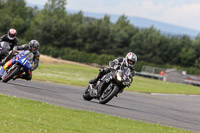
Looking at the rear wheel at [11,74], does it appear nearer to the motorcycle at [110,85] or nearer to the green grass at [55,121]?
the motorcycle at [110,85]

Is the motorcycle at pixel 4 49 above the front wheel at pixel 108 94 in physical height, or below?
above

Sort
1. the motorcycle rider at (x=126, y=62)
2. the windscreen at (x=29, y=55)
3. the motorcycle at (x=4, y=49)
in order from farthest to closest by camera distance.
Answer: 1. the motorcycle at (x=4, y=49)
2. the windscreen at (x=29, y=55)
3. the motorcycle rider at (x=126, y=62)

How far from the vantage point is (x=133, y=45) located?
303ft

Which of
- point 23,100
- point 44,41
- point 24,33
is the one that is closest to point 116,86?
point 23,100

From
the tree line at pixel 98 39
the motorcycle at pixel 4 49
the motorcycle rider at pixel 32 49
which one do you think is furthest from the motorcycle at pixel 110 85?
the tree line at pixel 98 39

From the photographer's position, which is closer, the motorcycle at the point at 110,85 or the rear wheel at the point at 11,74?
the motorcycle at the point at 110,85

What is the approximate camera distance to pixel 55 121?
9797mm

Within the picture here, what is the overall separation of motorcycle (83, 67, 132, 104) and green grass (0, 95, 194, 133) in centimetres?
279

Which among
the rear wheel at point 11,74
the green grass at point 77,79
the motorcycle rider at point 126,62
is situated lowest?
the green grass at point 77,79

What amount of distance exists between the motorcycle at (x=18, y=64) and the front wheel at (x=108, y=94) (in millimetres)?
3197

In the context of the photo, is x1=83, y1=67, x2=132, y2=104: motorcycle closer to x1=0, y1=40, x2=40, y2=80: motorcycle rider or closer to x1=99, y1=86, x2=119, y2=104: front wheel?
x1=99, y1=86, x2=119, y2=104: front wheel

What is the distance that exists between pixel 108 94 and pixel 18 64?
3721mm

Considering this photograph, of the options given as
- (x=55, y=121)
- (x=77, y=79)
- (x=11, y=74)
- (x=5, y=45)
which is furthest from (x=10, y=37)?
(x=77, y=79)

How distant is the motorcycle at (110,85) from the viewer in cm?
1452
